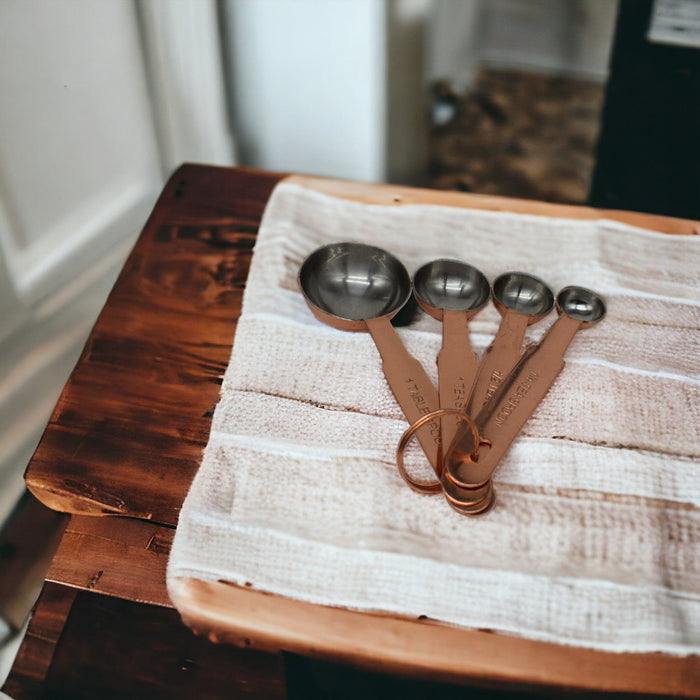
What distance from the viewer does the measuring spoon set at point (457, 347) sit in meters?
0.40

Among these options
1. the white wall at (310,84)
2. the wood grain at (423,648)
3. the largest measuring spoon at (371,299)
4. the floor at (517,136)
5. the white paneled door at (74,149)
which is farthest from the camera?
the floor at (517,136)

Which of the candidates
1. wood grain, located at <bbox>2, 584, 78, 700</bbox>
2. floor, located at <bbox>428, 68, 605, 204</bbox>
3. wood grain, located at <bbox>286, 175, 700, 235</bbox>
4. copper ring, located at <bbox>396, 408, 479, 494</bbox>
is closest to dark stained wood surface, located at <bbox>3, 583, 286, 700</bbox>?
wood grain, located at <bbox>2, 584, 78, 700</bbox>

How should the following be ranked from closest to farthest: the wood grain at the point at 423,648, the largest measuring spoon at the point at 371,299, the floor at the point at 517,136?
1. the wood grain at the point at 423,648
2. the largest measuring spoon at the point at 371,299
3. the floor at the point at 517,136

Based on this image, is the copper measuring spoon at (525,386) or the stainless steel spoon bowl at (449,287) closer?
the copper measuring spoon at (525,386)

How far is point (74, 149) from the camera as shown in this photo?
77cm

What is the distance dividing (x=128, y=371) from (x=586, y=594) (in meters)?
0.34

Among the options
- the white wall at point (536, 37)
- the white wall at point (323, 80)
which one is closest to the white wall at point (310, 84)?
the white wall at point (323, 80)

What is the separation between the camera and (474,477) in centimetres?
39

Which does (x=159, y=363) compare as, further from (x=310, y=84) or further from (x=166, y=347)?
(x=310, y=84)

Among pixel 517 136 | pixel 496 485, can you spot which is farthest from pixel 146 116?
pixel 517 136

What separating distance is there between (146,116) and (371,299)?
53 centimetres

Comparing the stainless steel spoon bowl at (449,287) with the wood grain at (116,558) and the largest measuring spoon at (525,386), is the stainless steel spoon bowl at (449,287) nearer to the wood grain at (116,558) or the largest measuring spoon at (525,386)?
the largest measuring spoon at (525,386)

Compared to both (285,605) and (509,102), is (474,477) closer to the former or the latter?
(285,605)

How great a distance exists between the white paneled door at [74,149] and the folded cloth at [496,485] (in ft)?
1.15
